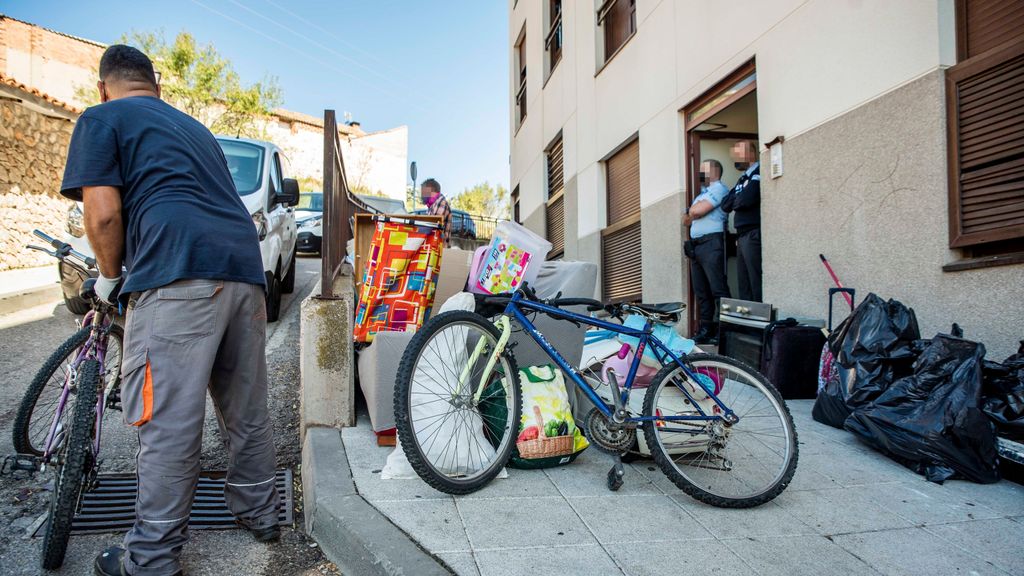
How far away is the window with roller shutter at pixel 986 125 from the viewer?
314cm

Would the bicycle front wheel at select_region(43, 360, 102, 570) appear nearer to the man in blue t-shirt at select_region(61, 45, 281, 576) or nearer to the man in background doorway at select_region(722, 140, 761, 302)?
the man in blue t-shirt at select_region(61, 45, 281, 576)

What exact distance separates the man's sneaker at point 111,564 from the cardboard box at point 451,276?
6.93ft

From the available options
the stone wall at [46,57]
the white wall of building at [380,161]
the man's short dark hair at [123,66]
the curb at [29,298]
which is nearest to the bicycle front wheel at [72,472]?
the man's short dark hair at [123,66]

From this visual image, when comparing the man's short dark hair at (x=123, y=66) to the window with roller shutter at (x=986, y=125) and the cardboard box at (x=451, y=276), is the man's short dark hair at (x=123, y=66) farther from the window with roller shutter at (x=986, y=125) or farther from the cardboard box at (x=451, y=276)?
the window with roller shutter at (x=986, y=125)

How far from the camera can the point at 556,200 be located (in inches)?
459

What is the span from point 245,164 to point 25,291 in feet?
11.1

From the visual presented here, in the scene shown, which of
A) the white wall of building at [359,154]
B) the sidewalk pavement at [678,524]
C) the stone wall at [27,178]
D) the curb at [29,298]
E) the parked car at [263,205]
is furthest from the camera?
the white wall of building at [359,154]

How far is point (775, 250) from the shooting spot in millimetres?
4969

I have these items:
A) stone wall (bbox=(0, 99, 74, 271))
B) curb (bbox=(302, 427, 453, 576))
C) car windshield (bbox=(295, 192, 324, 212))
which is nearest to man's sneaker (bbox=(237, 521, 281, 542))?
curb (bbox=(302, 427, 453, 576))

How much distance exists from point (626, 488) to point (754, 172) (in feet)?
12.3

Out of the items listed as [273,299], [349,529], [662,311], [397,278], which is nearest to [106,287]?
[349,529]

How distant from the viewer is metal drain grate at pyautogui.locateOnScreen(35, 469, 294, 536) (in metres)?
2.43

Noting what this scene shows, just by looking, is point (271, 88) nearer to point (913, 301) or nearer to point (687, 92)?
point (687, 92)

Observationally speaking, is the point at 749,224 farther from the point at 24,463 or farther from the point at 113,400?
the point at 24,463
